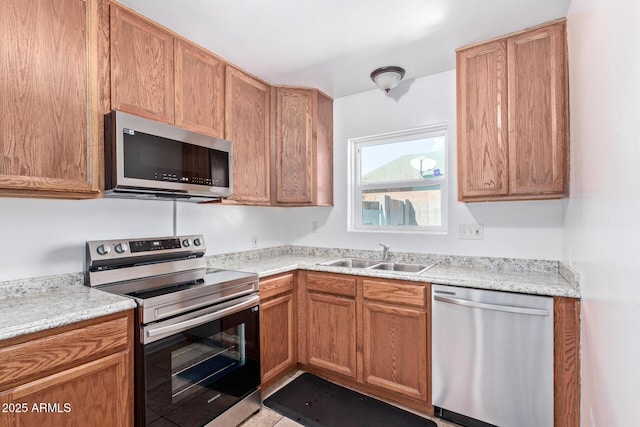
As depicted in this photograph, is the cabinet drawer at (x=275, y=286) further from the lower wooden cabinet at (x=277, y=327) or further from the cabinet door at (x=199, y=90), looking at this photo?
the cabinet door at (x=199, y=90)

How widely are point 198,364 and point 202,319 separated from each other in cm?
25

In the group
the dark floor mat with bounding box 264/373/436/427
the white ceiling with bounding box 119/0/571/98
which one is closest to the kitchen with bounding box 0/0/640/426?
the white ceiling with bounding box 119/0/571/98

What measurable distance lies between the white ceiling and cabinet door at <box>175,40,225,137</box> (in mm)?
90

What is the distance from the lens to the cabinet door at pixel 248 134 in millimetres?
2350

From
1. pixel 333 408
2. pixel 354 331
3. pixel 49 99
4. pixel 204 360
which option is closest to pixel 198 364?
pixel 204 360

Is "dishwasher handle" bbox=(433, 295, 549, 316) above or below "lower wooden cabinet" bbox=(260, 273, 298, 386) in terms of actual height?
above

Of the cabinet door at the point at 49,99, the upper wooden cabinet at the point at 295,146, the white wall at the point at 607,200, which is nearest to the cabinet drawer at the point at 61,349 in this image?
the cabinet door at the point at 49,99

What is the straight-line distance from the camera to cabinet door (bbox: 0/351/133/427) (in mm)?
1126

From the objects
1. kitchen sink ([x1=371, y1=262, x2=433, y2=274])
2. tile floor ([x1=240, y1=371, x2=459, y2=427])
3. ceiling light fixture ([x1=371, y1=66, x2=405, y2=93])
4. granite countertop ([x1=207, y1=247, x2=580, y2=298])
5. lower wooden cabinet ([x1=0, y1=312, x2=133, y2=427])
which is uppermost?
ceiling light fixture ([x1=371, y1=66, x2=405, y2=93])

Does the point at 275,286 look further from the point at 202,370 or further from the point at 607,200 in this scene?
the point at 607,200

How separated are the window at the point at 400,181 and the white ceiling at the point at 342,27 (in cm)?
58

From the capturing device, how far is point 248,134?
2.49m

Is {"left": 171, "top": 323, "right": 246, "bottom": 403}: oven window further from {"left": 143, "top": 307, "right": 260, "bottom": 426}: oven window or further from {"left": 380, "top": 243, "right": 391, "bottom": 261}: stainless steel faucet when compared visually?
{"left": 380, "top": 243, "right": 391, "bottom": 261}: stainless steel faucet

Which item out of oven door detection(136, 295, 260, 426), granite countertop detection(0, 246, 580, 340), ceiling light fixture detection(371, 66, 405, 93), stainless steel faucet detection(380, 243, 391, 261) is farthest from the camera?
stainless steel faucet detection(380, 243, 391, 261)
